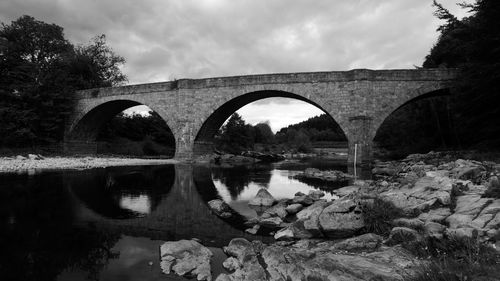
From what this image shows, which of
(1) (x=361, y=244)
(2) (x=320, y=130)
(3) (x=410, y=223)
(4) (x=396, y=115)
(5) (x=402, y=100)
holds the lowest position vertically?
(1) (x=361, y=244)

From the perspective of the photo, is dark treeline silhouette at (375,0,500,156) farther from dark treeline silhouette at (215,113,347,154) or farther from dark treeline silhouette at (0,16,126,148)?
dark treeline silhouette at (0,16,126,148)

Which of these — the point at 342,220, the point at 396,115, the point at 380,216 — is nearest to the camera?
the point at 380,216

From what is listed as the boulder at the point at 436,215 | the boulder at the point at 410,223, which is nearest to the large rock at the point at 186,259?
the boulder at the point at 410,223

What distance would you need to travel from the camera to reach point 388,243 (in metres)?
4.05

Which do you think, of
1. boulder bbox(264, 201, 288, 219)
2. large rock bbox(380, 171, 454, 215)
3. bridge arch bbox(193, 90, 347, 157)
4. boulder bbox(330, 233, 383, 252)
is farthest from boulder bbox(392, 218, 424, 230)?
bridge arch bbox(193, 90, 347, 157)

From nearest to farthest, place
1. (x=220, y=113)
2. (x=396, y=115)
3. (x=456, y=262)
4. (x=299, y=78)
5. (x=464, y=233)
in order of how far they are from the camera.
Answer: (x=456, y=262), (x=464, y=233), (x=299, y=78), (x=220, y=113), (x=396, y=115)

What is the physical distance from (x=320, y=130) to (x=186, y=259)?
9255 cm

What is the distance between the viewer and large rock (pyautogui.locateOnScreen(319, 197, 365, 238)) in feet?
16.4

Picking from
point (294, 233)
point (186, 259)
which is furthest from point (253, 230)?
point (186, 259)

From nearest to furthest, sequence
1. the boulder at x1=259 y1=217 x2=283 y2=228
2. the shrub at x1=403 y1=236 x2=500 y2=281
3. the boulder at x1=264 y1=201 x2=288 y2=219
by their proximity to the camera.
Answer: the shrub at x1=403 y1=236 x2=500 y2=281
the boulder at x1=259 y1=217 x2=283 y2=228
the boulder at x1=264 y1=201 x2=288 y2=219

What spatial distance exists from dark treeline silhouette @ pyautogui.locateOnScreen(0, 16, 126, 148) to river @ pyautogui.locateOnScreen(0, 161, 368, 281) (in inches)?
673

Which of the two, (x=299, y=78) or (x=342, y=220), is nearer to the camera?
(x=342, y=220)

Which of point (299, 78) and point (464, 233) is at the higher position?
point (299, 78)

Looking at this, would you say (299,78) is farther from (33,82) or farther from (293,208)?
(33,82)
